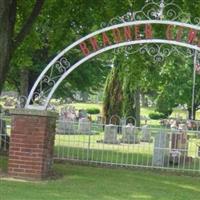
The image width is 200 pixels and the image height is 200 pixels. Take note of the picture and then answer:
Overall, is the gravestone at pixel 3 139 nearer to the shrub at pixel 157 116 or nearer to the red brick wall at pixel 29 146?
the red brick wall at pixel 29 146

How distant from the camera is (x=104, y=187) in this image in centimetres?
1096

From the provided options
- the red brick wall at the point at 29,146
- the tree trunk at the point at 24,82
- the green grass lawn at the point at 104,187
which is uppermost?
the tree trunk at the point at 24,82

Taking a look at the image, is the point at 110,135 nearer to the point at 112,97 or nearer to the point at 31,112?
the point at 112,97

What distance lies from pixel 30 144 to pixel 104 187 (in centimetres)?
180

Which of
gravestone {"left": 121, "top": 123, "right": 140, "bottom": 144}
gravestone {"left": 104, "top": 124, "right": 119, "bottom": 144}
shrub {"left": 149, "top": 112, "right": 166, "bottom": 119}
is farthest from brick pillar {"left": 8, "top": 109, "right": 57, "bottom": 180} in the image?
shrub {"left": 149, "top": 112, "right": 166, "bottom": 119}

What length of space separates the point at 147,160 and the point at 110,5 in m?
4.91

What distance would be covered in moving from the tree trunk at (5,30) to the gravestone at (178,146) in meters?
6.71

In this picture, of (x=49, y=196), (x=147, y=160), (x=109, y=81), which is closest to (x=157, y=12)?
(x=147, y=160)

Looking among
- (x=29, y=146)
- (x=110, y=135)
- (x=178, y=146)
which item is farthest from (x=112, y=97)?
(x=29, y=146)

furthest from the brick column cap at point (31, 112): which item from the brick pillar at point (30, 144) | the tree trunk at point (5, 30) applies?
the tree trunk at point (5, 30)

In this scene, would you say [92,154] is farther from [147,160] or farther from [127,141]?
[127,141]

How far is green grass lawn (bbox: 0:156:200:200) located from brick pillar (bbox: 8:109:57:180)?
49cm

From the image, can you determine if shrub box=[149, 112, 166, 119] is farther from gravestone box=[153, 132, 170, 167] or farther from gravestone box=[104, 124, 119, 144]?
gravestone box=[153, 132, 170, 167]

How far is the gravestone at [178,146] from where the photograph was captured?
16.8 metres
